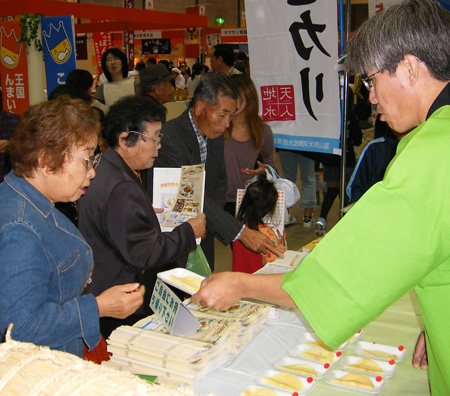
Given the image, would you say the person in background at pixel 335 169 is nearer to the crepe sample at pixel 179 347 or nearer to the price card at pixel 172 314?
the crepe sample at pixel 179 347

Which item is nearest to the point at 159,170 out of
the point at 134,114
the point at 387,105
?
the point at 134,114

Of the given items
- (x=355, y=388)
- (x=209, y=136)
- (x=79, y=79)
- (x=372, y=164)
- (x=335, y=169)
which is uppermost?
(x=79, y=79)

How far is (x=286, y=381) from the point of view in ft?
5.85

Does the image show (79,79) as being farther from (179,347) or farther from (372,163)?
(179,347)

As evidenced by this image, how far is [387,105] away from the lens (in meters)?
1.30

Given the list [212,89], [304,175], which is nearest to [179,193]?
→ [212,89]

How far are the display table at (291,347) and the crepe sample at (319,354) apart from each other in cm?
9

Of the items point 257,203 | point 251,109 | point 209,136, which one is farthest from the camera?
point 251,109

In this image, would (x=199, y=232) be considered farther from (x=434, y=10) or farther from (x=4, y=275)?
(x=434, y=10)

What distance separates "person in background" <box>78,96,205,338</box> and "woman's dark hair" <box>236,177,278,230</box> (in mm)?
1168

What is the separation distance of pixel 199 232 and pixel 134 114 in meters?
0.68

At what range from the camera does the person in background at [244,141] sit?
4.43 metres

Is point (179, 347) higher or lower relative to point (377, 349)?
higher

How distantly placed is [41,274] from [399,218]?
3.47ft
